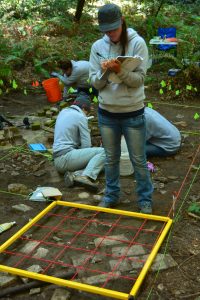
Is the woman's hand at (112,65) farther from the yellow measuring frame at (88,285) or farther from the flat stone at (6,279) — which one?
the flat stone at (6,279)

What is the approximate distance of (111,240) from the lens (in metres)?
3.73

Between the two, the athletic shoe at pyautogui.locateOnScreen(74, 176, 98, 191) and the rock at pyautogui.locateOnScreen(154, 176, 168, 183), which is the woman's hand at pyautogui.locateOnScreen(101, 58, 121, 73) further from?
the rock at pyautogui.locateOnScreen(154, 176, 168, 183)

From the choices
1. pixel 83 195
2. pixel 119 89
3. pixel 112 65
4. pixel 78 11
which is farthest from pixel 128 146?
pixel 78 11

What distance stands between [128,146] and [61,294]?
150 cm

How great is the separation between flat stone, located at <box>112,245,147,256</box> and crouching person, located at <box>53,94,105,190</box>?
54.4 inches

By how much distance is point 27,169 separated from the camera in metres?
5.57

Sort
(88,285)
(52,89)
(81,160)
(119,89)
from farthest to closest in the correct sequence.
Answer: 1. (52,89)
2. (81,160)
3. (119,89)
4. (88,285)

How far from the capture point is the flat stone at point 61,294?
9.82ft

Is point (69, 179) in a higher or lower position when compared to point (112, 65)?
lower

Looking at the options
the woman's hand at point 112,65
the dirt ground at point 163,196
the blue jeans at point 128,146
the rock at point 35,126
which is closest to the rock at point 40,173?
the dirt ground at point 163,196

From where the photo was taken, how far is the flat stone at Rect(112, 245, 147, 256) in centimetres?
351

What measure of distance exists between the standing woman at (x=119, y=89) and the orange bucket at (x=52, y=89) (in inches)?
187

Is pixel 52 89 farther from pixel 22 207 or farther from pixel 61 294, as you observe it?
pixel 61 294

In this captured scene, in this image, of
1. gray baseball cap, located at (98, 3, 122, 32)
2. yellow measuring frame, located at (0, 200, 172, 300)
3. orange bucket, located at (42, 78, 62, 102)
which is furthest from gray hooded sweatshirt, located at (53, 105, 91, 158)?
orange bucket, located at (42, 78, 62, 102)
